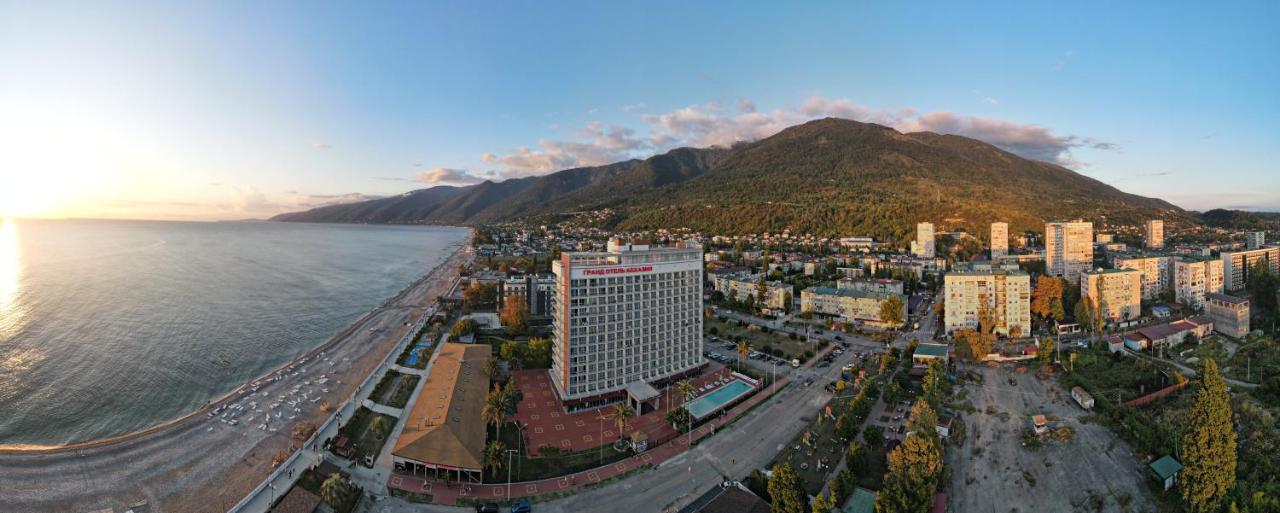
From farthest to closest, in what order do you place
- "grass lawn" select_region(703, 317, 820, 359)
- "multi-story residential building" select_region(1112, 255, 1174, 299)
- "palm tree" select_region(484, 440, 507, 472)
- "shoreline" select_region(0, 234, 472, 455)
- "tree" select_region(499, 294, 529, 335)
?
"multi-story residential building" select_region(1112, 255, 1174, 299), "tree" select_region(499, 294, 529, 335), "grass lawn" select_region(703, 317, 820, 359), "shoreline" select_region(0, 234, 472, 455), "palm tree" select_region(484, 440, 507, 472)

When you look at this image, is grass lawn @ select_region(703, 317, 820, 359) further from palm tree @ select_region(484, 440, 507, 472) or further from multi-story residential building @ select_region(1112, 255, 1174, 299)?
multi-story residential building @ select_region(1112, 255, 1174, 299)

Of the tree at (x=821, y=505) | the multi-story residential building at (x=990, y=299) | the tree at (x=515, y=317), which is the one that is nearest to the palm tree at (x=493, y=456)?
the tree at (x=821, y=505)

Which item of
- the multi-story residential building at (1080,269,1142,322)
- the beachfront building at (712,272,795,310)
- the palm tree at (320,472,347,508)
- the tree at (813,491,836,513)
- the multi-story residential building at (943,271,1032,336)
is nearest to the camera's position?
the tree at (813,491,836,513)

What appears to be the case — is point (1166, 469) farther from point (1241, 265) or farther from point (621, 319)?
point (1241, 265)

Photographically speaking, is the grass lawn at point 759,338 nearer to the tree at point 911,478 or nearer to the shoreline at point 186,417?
the tree at point 911,478

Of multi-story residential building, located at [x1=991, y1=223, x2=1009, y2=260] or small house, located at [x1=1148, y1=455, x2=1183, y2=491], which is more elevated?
multi-story residential building, located at [x1=991, y1=223, x2=1009, y2=260]

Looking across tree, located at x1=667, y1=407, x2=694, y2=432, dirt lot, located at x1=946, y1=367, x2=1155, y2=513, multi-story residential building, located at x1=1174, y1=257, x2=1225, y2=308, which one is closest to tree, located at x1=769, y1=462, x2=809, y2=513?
dirt lot, located at x1=946, y1=367, x2=1155, y2=513

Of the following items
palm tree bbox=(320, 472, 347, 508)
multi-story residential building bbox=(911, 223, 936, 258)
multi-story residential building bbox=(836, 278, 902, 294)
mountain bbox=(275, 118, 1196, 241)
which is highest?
mountain bbox=(275, 118, 1196, 241)

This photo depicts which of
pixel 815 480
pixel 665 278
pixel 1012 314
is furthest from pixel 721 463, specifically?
pixel 1012 314
